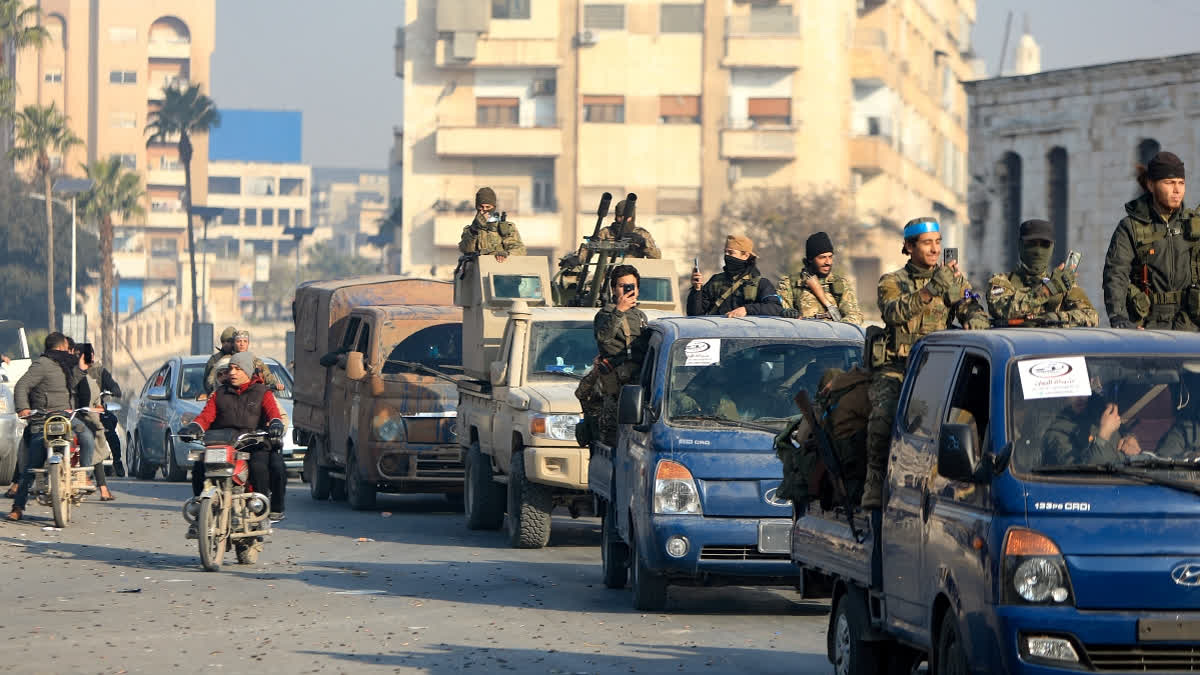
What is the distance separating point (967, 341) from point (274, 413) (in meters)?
8.76

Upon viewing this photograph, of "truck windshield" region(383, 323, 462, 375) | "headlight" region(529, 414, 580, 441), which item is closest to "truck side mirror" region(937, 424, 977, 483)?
"headlight" region(529, 414, 580, 441)

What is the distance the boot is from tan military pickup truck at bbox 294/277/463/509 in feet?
40.3

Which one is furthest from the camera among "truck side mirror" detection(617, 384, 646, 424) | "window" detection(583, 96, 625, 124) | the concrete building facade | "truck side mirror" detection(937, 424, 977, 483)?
"window" detection(583, 96, 625, 124)

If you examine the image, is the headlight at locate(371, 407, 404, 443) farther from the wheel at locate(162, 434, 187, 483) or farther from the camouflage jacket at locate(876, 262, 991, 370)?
the camouflage jacket at locate(876, 262, 991, 370)

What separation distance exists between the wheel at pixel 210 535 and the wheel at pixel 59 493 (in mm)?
3913

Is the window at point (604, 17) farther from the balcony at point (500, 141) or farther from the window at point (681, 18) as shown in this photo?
the balcony at point (500, 141)

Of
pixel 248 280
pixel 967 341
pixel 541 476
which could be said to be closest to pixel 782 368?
pixel 541 476

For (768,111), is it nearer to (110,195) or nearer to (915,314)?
(110,195)

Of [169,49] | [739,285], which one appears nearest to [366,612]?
[739,285]

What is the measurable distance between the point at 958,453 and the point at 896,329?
2.40 m

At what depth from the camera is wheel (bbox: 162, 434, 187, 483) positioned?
27188mm

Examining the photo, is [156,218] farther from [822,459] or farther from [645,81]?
[822,459]

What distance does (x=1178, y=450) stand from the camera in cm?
773

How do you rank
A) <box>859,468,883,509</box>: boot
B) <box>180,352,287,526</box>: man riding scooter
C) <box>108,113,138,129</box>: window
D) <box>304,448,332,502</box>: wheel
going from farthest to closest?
<box>108,113,138,129</box>: window → <box>304,448,332,502</box>: wheel → <box>180,352,287,526</box>: man riding scooter → <box>859,468,883,509</box>: boot
